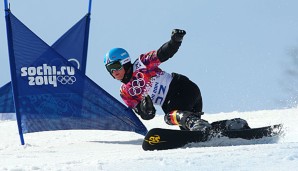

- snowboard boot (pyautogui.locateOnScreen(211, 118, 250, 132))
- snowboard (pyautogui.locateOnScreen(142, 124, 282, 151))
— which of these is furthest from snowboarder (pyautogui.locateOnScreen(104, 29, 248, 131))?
snowboard (pyautogui.locateOnScreen(142, 124, 282, 151))

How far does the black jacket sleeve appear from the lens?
635 centimetres

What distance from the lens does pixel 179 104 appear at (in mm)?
6660

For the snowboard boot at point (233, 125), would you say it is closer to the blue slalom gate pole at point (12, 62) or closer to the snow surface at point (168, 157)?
the snow surface at point (168, 157)

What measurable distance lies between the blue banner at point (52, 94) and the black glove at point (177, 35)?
1.59 metres

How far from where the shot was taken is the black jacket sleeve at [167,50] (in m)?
6.35

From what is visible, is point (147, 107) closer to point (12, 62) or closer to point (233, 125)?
point (233, 125)

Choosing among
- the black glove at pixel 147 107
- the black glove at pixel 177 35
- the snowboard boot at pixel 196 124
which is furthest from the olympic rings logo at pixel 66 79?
the snowboard boot at pixel 196 124

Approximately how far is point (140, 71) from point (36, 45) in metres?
1.51

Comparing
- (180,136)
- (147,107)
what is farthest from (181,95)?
(180,136)

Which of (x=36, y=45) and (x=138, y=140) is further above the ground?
(x=36, y=45)

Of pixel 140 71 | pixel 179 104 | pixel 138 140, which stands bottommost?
pixel 138 140

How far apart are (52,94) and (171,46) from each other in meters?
1.90

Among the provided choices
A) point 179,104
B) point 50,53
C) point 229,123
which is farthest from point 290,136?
point 50,53

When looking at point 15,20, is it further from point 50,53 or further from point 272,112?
point 272,112
